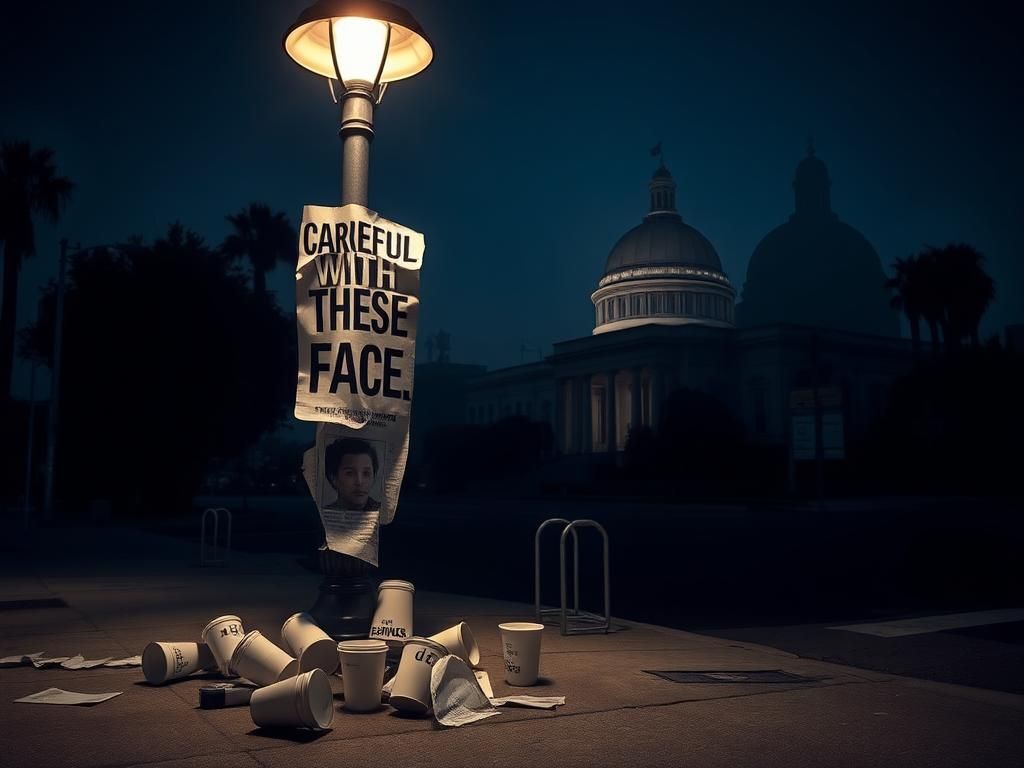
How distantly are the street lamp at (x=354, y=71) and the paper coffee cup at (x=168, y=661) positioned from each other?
3.01ft

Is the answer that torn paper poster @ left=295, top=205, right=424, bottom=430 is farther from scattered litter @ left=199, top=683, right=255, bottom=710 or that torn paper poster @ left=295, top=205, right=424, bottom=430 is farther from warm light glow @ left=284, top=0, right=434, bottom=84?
scattered litter @ left=199, top=683, right=255, bottom=710

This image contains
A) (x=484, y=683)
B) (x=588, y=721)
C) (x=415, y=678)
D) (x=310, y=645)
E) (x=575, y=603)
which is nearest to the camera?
(x=588, y=721)

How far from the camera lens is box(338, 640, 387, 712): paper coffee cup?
5953 mm

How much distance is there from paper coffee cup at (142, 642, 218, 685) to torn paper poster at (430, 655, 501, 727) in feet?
6.54

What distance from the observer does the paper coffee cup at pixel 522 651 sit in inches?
264

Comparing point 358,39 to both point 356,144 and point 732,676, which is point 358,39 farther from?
point 732,676

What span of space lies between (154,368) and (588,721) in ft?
103

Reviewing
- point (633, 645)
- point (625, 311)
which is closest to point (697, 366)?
point (625, 311)

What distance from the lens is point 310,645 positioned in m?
6.27

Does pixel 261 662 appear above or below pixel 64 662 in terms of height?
above

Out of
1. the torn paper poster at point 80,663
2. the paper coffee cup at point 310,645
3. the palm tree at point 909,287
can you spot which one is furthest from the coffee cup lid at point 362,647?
the palm tree at point 909,287

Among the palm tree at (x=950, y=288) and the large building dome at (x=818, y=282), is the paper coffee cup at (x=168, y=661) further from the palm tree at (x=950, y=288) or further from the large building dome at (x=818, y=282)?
the large building dome at (x=818, y=282)

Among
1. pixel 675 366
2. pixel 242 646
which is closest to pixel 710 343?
pixel 675 366

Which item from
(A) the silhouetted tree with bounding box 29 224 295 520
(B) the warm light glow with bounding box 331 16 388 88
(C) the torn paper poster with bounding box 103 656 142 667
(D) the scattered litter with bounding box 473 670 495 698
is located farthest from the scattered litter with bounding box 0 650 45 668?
(A) the silhouetted tree with bounding box 29 224 295 520
